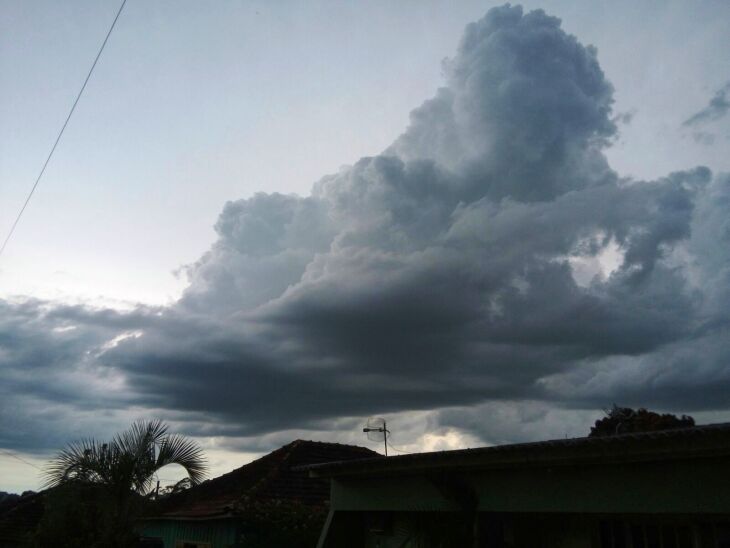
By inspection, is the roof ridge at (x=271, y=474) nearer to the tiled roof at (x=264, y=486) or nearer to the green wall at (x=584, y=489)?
the tiled roof at (x=264, y=486)

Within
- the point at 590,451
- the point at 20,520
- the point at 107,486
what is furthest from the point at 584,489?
the point at 20,520

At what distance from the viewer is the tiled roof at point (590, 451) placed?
6.44 metres

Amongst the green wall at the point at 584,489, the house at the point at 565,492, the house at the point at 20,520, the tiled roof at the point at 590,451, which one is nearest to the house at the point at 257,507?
the house at the point at 565,492

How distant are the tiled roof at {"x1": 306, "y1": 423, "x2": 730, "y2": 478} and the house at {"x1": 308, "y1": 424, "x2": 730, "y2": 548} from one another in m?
0.01

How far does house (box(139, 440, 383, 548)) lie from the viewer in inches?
649

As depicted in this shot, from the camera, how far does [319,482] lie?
20984 mm

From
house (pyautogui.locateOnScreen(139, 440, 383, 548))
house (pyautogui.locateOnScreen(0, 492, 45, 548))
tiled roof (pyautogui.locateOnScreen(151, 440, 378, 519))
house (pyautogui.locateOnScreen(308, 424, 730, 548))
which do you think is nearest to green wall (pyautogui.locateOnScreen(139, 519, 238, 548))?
house (pyautogui.locateOnScreen(139, 440, 383, 548))

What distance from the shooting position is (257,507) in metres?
17.0

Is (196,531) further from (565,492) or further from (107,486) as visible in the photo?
(565,492)

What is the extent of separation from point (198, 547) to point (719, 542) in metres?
15.3

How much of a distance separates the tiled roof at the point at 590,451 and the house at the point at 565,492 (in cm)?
1

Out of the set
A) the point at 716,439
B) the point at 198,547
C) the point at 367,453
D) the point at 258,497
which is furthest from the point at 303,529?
the point at 716,439

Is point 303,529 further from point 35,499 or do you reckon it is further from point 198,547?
point 35,499

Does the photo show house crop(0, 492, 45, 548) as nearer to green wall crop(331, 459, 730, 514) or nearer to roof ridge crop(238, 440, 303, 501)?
roof ridge crop(238, 440, 303, 501)
